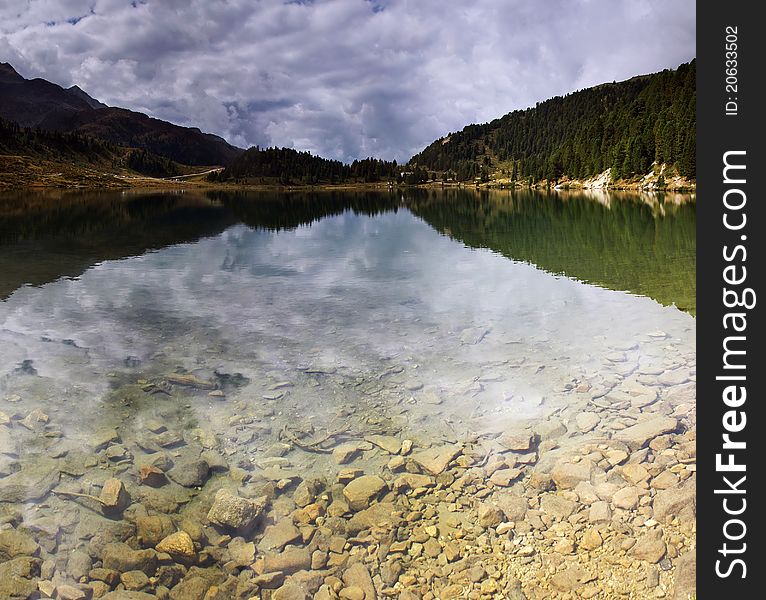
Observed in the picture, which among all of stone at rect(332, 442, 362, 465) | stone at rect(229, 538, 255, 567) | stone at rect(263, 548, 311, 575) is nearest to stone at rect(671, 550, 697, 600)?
stone at rect(263, 548, 311, 575)

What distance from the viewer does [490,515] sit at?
8344 millimetres

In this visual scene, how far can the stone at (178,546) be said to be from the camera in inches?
303

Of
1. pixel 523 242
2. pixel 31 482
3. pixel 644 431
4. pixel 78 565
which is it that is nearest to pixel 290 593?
pixel 78 565

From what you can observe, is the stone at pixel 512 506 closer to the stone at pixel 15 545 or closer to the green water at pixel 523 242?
the stone at pixel 15 545

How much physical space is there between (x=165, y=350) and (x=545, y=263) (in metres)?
24.6

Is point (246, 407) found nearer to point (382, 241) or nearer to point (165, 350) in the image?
point (165, 350)

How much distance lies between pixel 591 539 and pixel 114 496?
7.89m

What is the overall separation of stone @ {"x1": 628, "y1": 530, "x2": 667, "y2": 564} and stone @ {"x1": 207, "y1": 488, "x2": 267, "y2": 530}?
19.1 feet

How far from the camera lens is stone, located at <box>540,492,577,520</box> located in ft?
27.3

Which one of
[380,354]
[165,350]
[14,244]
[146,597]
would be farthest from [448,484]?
[14,244]

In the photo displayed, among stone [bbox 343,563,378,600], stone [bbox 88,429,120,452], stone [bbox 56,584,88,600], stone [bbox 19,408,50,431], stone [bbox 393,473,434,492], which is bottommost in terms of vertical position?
stone [bbox 343,563,378,600]

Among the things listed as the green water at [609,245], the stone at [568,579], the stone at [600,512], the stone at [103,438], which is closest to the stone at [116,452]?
the stone at [103,438]

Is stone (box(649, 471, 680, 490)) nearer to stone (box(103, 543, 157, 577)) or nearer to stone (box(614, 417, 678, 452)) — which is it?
stone (box(614, 417, 678, 452))

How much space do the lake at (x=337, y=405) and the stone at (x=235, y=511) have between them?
0.16 m
